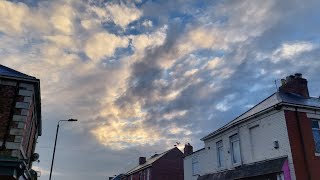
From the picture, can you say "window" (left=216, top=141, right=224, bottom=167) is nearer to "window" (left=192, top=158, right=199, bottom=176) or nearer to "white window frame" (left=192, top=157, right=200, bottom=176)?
"white window frame" (left=192, top=157, right=200, bottom=176)

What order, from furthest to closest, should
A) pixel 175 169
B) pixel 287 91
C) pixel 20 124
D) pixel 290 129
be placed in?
1. pixel 175 169
2. pixel 287 91
3. pixel 290 129
4. pixel 20 124

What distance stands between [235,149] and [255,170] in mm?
3941

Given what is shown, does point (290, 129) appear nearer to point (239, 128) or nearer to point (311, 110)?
point (311, 110)

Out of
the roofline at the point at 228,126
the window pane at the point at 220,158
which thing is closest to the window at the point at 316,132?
the roofline at the point at 228,126

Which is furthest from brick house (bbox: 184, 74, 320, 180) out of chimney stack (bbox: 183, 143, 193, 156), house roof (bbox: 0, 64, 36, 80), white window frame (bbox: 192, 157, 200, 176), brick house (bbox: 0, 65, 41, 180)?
house roof (bbox: 0, 64, 36, 80)

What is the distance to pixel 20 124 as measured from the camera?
13.9 m

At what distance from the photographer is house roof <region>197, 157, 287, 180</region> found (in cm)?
1852

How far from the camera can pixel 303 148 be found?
18891 mm

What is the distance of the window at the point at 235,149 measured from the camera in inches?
926

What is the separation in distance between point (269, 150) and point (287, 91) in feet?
17.9

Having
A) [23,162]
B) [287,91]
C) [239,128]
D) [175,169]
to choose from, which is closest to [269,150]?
[239,128]

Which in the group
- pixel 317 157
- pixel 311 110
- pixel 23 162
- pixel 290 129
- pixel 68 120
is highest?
pixel 68 120

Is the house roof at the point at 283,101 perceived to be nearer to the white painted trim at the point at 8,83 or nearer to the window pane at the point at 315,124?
the window pane at the point at 315,124

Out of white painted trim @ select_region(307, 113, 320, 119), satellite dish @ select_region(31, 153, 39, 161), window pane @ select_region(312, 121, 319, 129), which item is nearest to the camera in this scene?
white painted trim @ select_region(307, 113, 320, 119)
